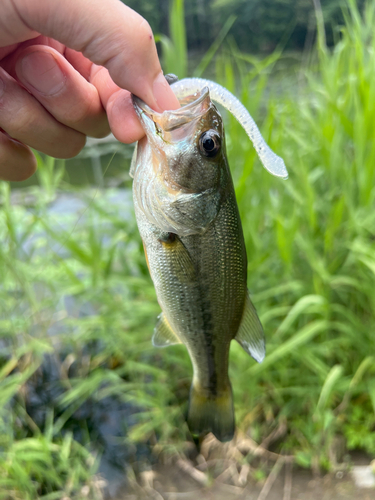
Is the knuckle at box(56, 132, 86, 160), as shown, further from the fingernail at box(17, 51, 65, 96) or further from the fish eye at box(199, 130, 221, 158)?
the fish eye at box(199, 130, 221, 158)

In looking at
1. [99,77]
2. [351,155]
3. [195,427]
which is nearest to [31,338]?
[195,427]

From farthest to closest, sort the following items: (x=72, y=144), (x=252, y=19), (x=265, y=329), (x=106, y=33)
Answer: (x=252, y=19), (x=265, y=329), (x=72, y=144), (x=106, y=33)

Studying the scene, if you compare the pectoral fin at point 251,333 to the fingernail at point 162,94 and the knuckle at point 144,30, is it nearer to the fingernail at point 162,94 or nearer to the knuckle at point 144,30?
the fingernail at point 162,94

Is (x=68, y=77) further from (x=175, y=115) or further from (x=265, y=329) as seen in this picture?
(x=265, y=329)

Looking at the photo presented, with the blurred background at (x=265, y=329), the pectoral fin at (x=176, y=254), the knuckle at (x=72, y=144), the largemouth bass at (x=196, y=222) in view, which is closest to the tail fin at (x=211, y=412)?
the largemouth bass at (x=196, y=222)

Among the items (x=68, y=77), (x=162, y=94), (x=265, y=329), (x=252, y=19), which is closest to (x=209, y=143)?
(x=162, y=94)

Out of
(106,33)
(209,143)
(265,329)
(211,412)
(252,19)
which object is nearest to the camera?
(106,33)
